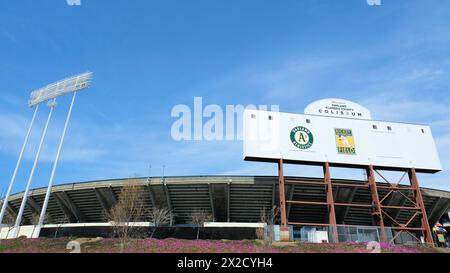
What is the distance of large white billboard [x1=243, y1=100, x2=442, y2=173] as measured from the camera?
1283 inches

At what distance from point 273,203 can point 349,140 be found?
455 inches

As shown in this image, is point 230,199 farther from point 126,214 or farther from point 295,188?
point 126,214

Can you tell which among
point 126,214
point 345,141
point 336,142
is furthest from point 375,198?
point 126,214

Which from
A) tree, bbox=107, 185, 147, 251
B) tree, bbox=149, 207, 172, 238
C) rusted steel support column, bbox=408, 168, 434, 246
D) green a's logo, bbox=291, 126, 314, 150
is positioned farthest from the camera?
tree, bbox=149, 207, 172, 238

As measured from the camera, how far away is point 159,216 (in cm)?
3344

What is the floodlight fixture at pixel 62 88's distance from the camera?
41875 mm

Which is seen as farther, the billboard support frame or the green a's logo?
the green a's logo

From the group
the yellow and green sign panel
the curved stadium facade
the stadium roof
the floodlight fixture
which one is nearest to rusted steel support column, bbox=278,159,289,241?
the curved stadium facade

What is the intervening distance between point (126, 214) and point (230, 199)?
12250 millimetres

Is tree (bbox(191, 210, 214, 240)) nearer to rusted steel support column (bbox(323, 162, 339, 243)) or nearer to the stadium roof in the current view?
the stadium roof

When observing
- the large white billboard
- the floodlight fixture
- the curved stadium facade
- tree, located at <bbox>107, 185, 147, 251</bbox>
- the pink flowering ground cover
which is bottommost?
the pink flowering ground cover

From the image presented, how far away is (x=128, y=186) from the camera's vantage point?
3222 centimetres

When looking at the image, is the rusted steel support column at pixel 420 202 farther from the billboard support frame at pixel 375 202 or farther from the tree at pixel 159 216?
the tree at pixel 159 216

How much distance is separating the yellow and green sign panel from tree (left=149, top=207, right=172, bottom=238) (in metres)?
21.2
